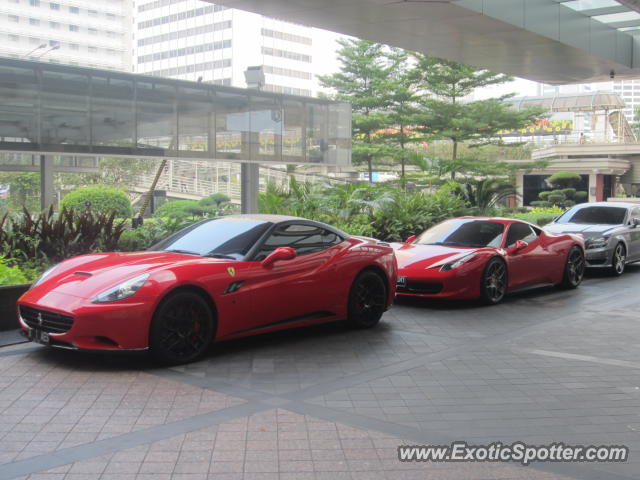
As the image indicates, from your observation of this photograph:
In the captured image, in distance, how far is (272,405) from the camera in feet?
18.8

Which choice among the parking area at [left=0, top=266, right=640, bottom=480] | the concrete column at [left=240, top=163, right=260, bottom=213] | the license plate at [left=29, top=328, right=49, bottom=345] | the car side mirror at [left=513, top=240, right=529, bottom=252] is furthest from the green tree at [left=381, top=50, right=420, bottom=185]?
the license plate at [left=29, top=328, right=49, bottom=345]

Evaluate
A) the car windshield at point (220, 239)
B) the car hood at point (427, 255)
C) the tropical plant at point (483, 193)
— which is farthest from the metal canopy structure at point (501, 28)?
the car windshield at point (220, 239)

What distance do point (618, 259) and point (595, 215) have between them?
4.78 feet

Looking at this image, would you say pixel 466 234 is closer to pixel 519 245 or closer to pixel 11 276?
pixel 519 245

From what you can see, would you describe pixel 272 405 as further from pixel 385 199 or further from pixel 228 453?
pixel 385 199

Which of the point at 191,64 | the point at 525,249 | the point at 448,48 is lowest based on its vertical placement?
the point at 525,249

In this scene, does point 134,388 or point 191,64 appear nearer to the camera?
point 134,388

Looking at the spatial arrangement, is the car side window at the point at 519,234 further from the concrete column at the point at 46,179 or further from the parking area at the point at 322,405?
the concrete column at the point at 46,179

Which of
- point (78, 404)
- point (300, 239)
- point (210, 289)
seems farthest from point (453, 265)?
point (78, 404)

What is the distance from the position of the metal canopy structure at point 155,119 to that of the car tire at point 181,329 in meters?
10.2

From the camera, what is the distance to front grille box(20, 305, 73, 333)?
6540 millimetres

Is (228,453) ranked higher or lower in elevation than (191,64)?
lower

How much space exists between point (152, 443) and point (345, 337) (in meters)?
3.96

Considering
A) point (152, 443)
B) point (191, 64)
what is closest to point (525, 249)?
point (152, 443)
